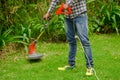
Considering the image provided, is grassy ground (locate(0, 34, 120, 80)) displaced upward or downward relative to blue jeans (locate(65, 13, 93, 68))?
downward

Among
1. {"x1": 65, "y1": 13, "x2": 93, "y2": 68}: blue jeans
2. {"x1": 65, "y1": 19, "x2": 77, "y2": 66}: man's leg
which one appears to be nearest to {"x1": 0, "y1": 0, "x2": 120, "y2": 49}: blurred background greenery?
{"x1": 65, "y1": 19, "x2": 77, "y2": 66}: man's leg

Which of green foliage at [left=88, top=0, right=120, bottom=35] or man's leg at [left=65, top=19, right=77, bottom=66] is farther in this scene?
green foliage at [left=88, top=0, right=120, bottom=35]

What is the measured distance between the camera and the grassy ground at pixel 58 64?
244 inches

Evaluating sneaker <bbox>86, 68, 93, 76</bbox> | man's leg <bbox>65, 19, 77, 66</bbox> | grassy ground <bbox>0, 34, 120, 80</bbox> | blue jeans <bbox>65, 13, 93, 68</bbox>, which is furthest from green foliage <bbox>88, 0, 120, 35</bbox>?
sneaker <bbox>86, 68, 93, 76</bbox>

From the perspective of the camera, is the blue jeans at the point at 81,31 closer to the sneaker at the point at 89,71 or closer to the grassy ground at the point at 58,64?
the sneaker at the point at 89,71

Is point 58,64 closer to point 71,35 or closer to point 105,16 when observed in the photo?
point 71,35

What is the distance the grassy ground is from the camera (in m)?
6.20

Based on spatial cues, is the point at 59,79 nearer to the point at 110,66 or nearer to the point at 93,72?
the point at 93,72

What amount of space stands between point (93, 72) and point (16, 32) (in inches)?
106

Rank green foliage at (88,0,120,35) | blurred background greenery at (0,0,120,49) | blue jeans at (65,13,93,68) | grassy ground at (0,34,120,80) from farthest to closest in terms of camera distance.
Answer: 1. green foliage at (88,0,120,35)
2. blurred background greenery at (0,0,120,49)
3. grassy ground at (0,34,120,80)
4. blue jeans at (65,13,93,68)

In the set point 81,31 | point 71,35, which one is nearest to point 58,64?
point 71,35

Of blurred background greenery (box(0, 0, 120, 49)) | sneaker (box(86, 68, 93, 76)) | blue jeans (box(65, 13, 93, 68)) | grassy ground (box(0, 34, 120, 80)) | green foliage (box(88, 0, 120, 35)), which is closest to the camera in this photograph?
blue jeans (box(65, 13, 93, 68))

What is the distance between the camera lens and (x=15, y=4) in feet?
27.5

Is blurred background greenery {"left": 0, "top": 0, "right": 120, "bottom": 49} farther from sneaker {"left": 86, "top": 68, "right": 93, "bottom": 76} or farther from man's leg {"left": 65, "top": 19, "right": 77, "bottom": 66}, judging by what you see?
sneaker {"left": 86, "top": 68, "right": 93, "bottom": 76}
